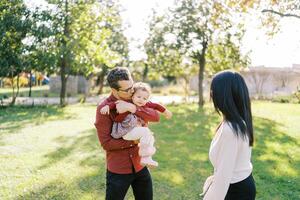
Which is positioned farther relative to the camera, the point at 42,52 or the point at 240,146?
the point at 42,52

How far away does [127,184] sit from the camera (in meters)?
3.89

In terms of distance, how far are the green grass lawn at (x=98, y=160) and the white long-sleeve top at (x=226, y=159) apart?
3429 mm

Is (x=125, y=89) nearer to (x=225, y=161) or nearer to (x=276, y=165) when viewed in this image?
(x=225, y=161)

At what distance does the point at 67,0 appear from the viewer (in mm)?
21656

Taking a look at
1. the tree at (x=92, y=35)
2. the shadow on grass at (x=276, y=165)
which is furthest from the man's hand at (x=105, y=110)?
the tree at (x=92, y=35)

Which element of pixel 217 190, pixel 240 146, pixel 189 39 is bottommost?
pixel 217 190

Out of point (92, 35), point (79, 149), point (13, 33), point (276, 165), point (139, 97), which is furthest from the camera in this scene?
point (92, 35)

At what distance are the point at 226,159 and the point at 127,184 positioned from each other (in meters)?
1.18

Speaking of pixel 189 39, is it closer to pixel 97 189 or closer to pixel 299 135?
Result: pixel 299 135

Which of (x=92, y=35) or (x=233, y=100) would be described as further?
(x=92, y=35)

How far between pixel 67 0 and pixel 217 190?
19950 mm

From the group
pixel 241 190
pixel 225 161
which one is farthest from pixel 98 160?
pixel 225 161

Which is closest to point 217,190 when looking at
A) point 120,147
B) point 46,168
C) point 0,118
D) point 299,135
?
point 120,147

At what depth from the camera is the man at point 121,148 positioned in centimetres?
371
